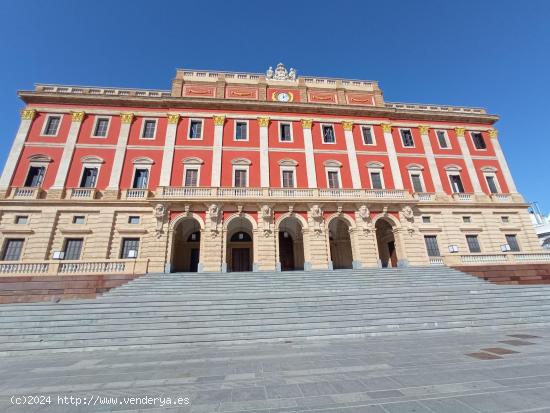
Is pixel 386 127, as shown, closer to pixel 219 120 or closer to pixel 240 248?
pixel 219 120

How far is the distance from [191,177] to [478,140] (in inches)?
1101

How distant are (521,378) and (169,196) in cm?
1818

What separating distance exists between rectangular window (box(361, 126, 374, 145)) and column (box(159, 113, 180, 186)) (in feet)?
55.5

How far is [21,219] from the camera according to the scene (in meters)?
16.6

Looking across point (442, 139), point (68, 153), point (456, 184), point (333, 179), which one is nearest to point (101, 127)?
point (68, 153)

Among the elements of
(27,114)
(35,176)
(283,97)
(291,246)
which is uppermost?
(283,97)

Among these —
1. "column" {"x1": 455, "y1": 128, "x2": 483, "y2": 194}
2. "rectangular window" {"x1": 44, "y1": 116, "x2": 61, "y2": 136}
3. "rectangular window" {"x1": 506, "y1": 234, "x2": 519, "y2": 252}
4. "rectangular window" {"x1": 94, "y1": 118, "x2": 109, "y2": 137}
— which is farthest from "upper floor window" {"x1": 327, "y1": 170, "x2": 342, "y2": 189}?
"rectangular window" {"x1": 44, "y1": 116, "x2": 61, "y2": 136}

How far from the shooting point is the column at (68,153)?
17730 mm

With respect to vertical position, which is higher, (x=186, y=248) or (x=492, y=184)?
(x=492, y=184)

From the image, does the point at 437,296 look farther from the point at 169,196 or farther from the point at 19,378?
the point at 169,196

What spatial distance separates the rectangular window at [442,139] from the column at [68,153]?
32159 millimetres

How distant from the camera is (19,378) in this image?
5367mm

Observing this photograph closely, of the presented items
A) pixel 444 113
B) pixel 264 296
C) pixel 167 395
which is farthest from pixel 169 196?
pixel 444 113

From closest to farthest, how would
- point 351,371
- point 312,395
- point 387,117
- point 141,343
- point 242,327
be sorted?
point 312,395
point 351,371
point 141,343
point 242,327
point 387,117
